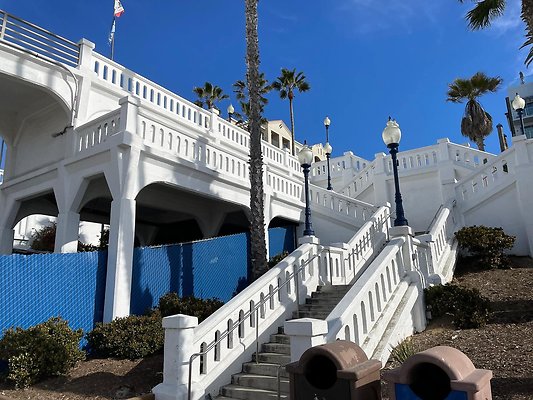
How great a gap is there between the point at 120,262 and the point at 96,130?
3.98 meters

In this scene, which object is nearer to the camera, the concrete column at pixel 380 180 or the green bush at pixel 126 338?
the green bush at pixel 126 338

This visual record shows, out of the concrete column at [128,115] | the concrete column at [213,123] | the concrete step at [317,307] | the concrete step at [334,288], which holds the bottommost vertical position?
the concrete step at [317,307]

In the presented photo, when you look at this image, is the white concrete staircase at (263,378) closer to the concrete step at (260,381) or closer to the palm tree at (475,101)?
the concrete step at (260,381)

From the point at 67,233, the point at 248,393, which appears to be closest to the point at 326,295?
the point at 248,393

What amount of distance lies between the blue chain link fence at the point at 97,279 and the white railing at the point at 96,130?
3.17 metres

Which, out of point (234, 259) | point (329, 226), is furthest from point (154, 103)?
point (329, 226)

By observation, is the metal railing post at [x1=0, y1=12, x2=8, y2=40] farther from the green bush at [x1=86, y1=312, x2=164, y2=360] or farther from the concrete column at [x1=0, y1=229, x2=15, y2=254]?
the green bush at [x1=86, y1=312, x2=164, y2=360]

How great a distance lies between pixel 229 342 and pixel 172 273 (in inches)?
168

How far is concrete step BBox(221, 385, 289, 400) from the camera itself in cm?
643

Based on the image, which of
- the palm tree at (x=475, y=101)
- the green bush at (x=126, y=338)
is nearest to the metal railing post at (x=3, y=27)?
the green bush at (x=126, y=338)

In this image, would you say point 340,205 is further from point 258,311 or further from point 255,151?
point 258,311

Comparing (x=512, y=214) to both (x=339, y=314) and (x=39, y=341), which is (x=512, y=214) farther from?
(x=39, y=341)

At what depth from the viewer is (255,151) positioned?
12.1 metres

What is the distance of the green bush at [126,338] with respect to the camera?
8797 mm
